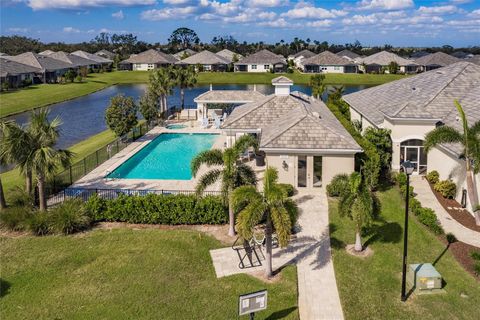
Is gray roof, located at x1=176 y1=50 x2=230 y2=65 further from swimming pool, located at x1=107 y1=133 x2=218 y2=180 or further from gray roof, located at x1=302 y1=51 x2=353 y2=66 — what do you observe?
swimming pool, located at x1=107 y1=133 x2=218 y2=180

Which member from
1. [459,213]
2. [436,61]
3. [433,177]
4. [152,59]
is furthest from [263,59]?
[459,213]

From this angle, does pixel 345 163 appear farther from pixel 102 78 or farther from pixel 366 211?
pixel 102 78

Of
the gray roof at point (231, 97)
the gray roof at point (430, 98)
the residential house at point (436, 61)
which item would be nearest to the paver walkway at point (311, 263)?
the gray roof at point (430, 98)

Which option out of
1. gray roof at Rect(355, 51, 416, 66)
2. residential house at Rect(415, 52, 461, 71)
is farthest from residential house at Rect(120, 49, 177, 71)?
residential house at Rect(415, 52, 461, 71)

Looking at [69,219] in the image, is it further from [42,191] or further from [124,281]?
[124,281]

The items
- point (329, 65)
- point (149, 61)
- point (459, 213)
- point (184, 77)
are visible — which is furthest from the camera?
point (149, 61)
